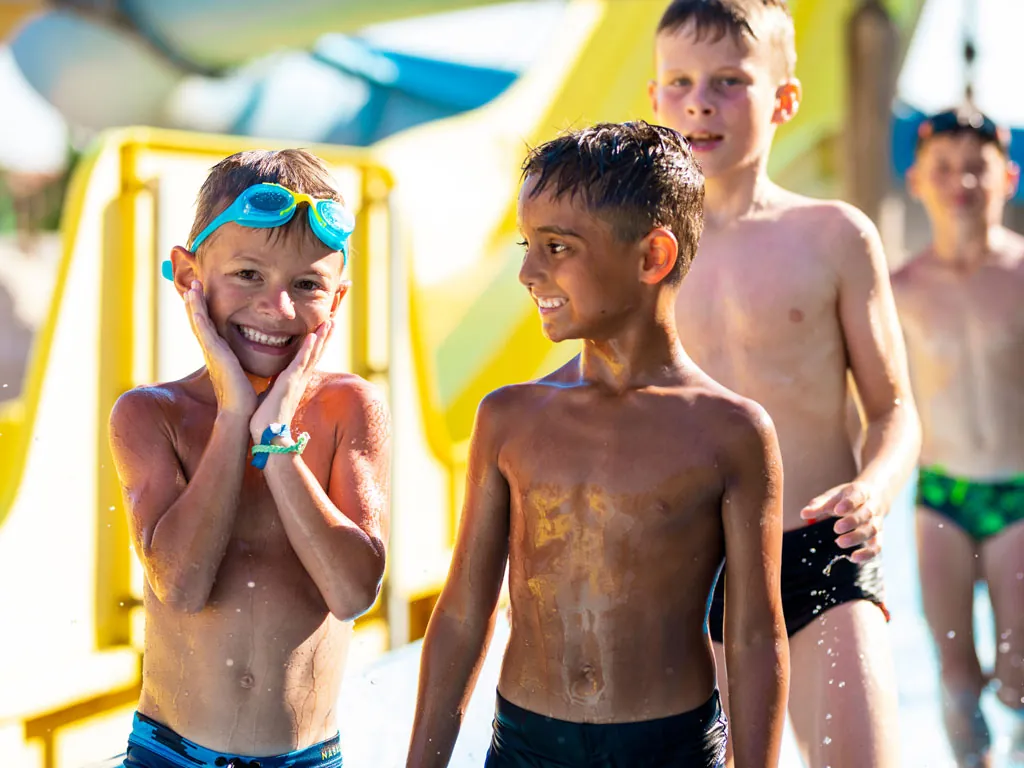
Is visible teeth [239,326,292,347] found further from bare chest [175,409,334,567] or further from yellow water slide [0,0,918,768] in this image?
yellow water slide [0,0,918,768]

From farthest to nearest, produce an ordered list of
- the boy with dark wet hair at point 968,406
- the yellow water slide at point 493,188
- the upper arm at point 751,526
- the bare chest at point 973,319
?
1. the yellow water slide at point 493,188
2. the bare chest at point 973,319
3. the boy with dark wet hair at point 968,406
4. the upper arm at point 751,526

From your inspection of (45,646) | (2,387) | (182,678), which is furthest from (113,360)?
(2,387)

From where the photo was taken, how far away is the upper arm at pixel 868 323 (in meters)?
2.53

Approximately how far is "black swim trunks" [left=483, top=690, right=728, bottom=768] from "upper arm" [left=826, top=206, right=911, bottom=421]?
91 centimetres

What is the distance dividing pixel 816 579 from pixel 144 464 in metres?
1.33

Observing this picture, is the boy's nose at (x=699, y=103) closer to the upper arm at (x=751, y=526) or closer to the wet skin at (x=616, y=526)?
the wet skin at (x=616, y=526)

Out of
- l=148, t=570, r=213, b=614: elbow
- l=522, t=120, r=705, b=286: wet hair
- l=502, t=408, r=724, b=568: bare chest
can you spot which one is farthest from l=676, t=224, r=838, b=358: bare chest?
l=148, t=570, r=213, b=614: elbow

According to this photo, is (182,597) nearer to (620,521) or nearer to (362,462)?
(362,462)

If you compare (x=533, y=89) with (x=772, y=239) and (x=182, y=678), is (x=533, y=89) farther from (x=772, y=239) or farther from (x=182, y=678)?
(x=182, y=678)

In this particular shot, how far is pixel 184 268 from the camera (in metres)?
2.05

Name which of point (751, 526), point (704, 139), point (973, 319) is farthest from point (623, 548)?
point (973, 319)

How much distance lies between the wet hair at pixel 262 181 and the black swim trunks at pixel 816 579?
1087 mm

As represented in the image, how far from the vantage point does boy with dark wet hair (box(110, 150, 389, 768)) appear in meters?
1.91

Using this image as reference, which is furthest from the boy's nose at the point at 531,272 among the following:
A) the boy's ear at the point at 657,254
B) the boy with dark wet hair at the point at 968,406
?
the boy with dark wet hair at the point at 968,406
